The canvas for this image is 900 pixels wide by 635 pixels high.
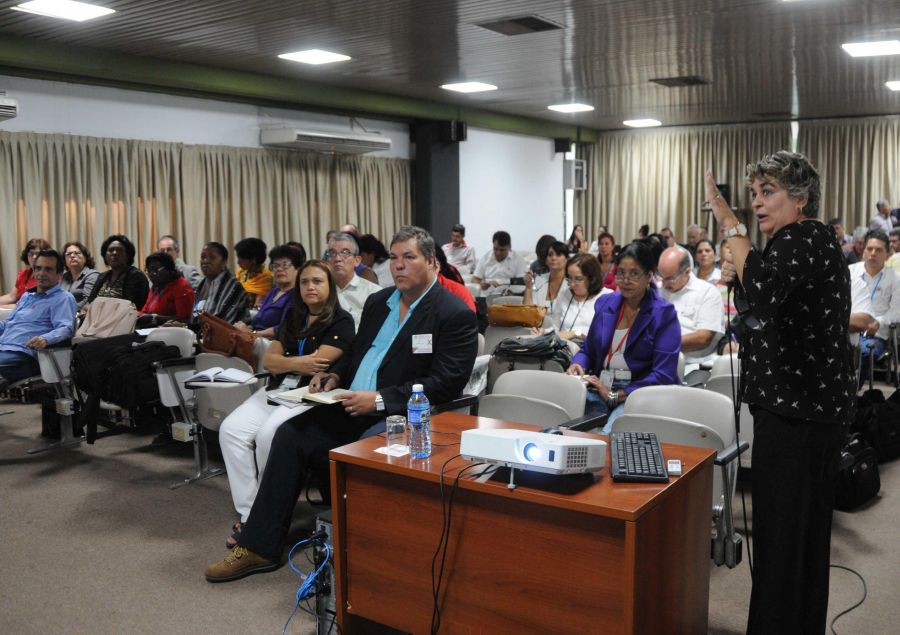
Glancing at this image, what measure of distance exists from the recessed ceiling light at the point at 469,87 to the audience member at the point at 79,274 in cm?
458

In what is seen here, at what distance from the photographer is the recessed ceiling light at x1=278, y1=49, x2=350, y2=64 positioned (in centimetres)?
775

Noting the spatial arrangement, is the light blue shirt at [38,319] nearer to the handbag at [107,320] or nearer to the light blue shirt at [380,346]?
the handbag at [107,320]

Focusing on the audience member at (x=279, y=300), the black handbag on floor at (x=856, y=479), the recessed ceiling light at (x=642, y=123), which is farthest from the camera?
the recessed ceiling light at (x=642, y=123)

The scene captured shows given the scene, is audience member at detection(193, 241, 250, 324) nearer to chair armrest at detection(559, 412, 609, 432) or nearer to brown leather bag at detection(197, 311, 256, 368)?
brown leather bag at detection(197, 311, 256, 368)

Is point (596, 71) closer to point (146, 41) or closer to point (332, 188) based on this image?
point (332, 188)

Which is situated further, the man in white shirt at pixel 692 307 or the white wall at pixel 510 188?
the white wall at pixel 510 188

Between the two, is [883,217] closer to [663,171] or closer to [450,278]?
[663,171]

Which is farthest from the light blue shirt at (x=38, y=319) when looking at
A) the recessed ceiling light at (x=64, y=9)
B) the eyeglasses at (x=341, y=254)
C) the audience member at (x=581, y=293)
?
the audience member at (x=581, y=293)

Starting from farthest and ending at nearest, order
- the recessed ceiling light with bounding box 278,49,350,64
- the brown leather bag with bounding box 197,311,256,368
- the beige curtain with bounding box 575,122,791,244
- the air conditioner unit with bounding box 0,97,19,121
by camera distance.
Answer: the beige curtain with bounding box 575,122,791,244, the recessed ceiling light with bounding box 278,49,350,64, the air conditioner unit with bounding box 0,97,19,121, the brown leather bag with bounding box 197,311,256,368

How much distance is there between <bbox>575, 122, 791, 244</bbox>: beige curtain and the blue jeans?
37.2 ft

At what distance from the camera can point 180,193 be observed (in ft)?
28.9

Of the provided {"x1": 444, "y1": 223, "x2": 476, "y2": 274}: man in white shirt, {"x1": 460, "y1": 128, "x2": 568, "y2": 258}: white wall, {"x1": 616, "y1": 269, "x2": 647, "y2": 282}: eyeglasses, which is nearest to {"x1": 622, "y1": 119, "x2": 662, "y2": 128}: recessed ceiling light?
{"x1": 460, "y1": 128, "x2": 568, "y2": 258}: white wall

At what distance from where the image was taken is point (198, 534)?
3877mm

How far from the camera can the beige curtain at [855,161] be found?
13.0 meters
